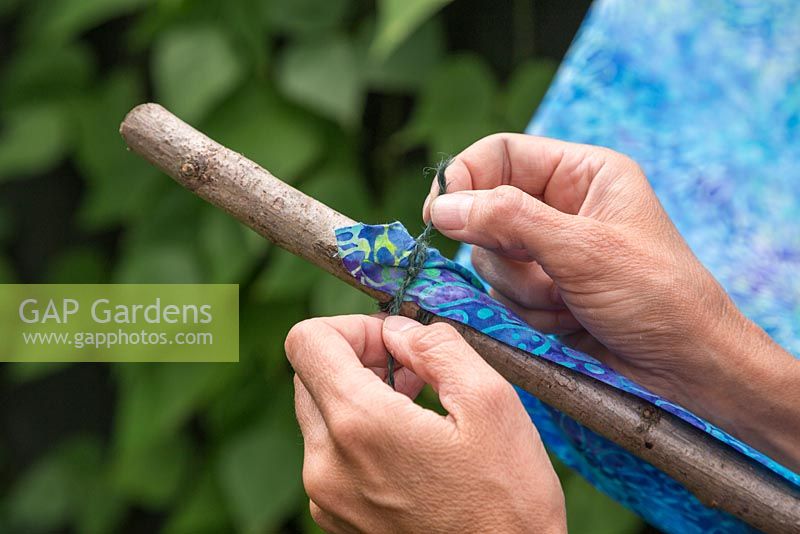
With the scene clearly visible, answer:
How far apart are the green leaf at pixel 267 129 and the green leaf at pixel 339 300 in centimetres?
14

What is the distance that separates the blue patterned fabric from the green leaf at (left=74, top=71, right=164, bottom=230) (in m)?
0.56

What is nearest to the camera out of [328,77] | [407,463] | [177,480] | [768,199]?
[407,463]

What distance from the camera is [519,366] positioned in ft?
1.58

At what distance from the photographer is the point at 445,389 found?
43 cm

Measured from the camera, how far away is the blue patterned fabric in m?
0.63

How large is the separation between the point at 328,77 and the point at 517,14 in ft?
0.74

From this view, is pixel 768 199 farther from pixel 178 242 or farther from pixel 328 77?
pixel 178 242

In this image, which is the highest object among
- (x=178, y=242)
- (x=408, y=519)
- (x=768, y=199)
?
(x=178, y=242)

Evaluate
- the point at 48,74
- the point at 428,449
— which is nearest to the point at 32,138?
the point at 48,74

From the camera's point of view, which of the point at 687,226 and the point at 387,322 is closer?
the point at 387,322

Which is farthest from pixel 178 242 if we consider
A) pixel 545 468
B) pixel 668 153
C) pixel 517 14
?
pixel 545 468

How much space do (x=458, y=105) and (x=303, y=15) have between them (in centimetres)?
21

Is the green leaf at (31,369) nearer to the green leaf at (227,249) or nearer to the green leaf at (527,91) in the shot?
the green leaf at (227,249)

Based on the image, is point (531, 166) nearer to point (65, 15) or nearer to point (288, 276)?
point (288, 276)
